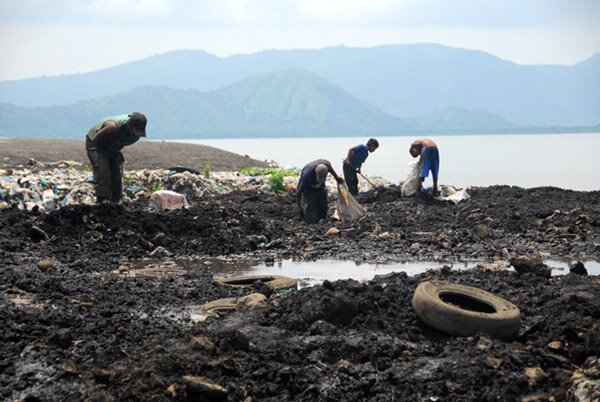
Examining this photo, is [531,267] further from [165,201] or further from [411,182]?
[411,182]

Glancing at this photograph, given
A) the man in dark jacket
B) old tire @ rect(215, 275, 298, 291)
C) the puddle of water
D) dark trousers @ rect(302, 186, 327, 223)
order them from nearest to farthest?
old tire @ rect(215, 275, 298, 291)
the puddle of water
the man in dark jacket
dark trousers @ rect(302, 186, 327, 223)

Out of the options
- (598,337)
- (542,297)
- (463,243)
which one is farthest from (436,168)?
(598,337)

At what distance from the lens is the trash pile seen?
19672mm

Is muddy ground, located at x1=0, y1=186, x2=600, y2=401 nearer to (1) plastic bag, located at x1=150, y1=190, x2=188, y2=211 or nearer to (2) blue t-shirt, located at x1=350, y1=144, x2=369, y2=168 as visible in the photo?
(1) plastic bag, located at x1=150, y1=190, x2=188, y2=211

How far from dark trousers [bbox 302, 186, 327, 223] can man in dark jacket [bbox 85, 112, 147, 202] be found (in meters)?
3.36

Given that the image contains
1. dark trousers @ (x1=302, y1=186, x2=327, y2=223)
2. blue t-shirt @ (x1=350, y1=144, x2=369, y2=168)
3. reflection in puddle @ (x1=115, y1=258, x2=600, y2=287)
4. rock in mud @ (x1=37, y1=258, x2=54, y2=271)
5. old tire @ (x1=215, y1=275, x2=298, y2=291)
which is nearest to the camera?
old tire @ (x1=215, y1=275, x2=298, y2=291)

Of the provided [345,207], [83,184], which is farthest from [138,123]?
[83,184]

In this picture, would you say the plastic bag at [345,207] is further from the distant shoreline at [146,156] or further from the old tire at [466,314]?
the distant shoreline at [146,156]

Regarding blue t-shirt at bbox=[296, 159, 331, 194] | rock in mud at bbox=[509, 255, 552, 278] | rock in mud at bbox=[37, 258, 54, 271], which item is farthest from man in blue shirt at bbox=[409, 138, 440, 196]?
rock in mud at bbox=[37, 258, 54, 271]

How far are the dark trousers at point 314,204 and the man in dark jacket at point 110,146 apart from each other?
3.36 meters

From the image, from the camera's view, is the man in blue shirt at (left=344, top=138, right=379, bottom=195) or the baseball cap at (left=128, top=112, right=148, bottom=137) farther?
the man in blue shirt at (left=344, top=138, right=379, bottom=195)

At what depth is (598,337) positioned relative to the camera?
722cm

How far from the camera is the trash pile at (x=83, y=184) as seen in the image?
19.7 meters

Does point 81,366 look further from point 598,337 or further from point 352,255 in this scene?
point 352,255
